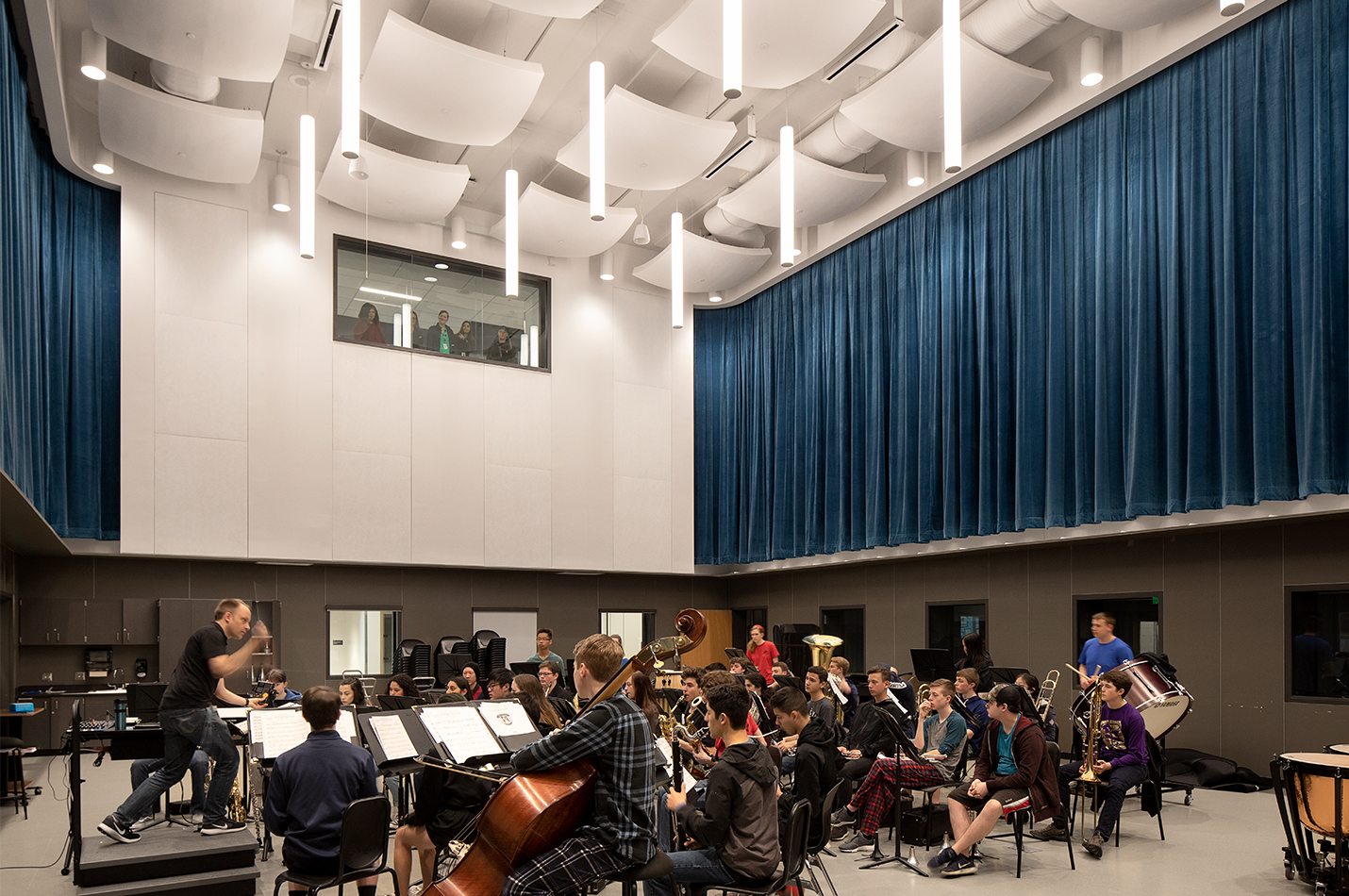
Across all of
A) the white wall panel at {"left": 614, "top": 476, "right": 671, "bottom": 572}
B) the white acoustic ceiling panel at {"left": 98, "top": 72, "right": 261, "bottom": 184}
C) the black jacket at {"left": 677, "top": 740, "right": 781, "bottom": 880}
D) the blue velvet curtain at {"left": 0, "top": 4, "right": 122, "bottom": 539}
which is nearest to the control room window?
the white acoustic ceiling panel at {"left": 98, "top": 72, "right": 261, "bottom": 184}

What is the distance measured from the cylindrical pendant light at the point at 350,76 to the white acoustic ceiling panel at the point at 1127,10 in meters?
7.19

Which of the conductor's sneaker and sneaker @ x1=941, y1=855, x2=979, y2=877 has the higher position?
the conductor's sneaker

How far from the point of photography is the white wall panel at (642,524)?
18031 millimetres

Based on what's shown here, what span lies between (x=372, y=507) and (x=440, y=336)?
320 centimetres

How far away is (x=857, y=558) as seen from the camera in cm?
1587

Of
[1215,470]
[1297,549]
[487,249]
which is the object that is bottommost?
[1297,549]

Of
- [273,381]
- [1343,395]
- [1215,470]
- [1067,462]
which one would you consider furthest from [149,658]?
[1343,395]

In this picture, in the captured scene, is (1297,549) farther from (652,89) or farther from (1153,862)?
(652,89)

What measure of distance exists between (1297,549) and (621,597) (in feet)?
38.0

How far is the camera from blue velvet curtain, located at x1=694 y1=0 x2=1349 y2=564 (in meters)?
9.70

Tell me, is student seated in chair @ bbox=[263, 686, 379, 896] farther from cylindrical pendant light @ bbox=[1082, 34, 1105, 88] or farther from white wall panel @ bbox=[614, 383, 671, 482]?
white wall panel @ bbox=[614, 383, 671, 482]

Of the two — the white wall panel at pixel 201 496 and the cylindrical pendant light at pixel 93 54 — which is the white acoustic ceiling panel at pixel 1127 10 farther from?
the white wall panel at pixel 201 496

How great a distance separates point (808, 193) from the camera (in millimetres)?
14625

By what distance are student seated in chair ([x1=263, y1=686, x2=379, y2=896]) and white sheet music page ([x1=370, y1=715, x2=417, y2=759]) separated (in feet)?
1.48
